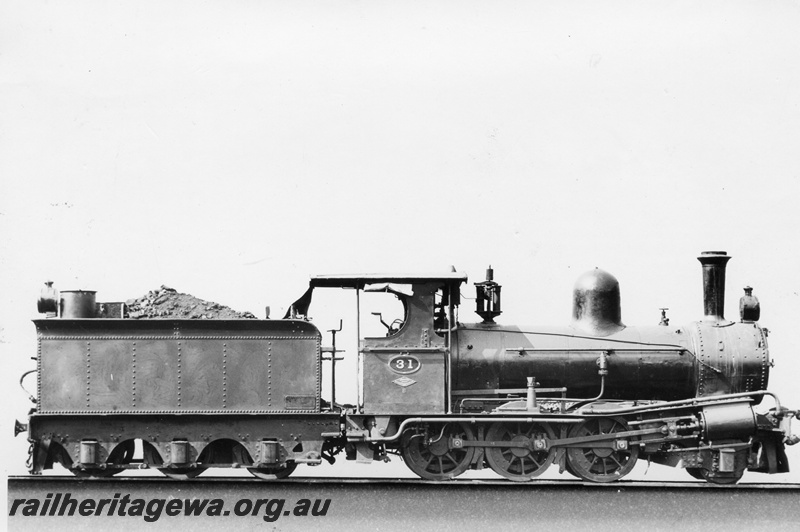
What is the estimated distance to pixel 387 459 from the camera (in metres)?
14.2

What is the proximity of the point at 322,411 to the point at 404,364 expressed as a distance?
129 cm

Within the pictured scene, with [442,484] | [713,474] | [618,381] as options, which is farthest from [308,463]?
[713,474]

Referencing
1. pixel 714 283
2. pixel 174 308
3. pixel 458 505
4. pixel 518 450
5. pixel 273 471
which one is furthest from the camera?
pixel 714 283

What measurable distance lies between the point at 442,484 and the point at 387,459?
111cm

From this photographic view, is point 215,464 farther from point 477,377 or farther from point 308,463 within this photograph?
point 477,377

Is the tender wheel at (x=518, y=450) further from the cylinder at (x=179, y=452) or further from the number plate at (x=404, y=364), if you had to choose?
the cylinder at (x=179, y=452)

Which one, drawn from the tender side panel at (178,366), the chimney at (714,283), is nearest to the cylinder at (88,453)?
the tender side panel at (178,366)

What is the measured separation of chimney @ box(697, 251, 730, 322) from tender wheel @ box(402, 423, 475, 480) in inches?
161

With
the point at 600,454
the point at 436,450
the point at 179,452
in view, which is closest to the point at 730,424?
the point at 600,454

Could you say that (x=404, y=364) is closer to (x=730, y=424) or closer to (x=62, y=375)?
(x=730, y=424)

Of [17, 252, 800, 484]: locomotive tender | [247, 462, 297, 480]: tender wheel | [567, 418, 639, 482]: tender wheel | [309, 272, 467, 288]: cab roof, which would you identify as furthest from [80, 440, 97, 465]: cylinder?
[567, 418, 639, 482]: tender wheel

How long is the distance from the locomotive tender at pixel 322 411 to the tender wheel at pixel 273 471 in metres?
0.03

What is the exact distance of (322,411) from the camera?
13.9 meters

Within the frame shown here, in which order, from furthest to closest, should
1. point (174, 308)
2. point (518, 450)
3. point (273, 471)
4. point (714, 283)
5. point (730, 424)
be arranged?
1. point (714, 283)
2. point (174, 308)
3. point (273, 471)
4. point (518, 450)
5. point (730, 424)
